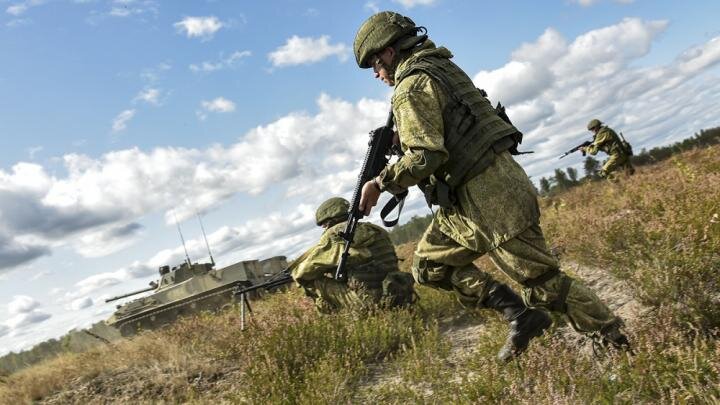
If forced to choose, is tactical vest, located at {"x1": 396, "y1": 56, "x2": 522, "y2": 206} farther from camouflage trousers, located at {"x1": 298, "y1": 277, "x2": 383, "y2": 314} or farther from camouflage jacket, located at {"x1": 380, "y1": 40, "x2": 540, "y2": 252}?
camouflage trousers, located at {"x1": 298, "y1": 277, "x2": 383, "y2": 314}

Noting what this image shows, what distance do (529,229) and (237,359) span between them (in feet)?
12.7

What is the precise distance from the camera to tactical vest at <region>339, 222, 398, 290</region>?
659 centimetres

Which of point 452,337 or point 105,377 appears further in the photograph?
point 105,377

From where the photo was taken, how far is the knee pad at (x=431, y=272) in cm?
378

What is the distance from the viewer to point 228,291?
14125 mm

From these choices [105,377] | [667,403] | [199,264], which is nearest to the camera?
[667,403]

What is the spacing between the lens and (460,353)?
182 inches

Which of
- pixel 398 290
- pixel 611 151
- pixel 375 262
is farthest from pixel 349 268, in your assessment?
pixel 611 151

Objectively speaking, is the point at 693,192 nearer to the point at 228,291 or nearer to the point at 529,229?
the point at 529,229

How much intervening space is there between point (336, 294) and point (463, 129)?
384 centimetres

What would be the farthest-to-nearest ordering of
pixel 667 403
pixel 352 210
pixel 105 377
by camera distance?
pixel 105 377
pixel 352 210
pixel 667 403

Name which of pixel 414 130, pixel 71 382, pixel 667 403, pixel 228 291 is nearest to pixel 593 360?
pixel 667 403

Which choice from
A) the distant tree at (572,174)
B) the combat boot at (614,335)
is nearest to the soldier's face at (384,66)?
the combat boot at (614,335)

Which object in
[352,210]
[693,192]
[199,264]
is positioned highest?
[199,264]
